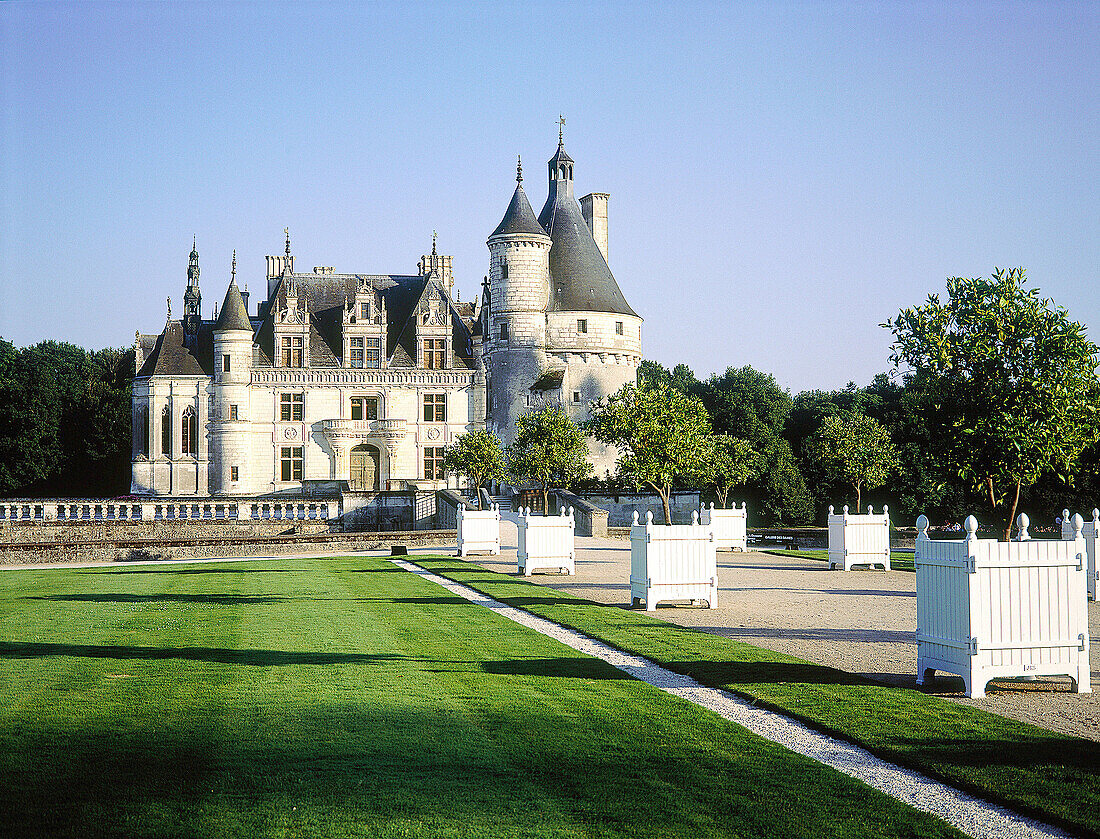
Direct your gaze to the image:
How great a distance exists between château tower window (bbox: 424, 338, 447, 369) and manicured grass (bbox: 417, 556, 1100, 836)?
156 feet

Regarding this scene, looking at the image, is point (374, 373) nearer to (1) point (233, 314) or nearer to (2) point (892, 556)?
(1) point (233, 314)

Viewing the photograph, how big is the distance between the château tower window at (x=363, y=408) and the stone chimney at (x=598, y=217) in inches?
658

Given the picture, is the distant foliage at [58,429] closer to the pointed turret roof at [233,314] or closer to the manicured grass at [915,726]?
the pointed turret roof at [233,314]

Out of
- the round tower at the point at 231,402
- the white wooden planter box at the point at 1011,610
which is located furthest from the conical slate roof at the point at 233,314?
the white wooden planter box at the point at 1011,610

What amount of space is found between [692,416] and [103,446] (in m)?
44.4

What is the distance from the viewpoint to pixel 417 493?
170 ft

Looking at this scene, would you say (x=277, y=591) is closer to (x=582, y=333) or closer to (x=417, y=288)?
(x=582, y=333)

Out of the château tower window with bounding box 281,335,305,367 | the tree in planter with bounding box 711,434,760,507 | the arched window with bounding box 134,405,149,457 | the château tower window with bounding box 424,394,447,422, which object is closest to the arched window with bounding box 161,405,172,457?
the arched window with bounding box 134,405,149,457

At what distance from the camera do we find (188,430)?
191 ft

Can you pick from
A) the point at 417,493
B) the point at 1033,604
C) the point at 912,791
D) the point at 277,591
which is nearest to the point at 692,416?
the point at 417,493

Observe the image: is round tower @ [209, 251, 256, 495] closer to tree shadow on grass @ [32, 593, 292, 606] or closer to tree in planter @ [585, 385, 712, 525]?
tree in planter @ [585, 385, 712, 525]

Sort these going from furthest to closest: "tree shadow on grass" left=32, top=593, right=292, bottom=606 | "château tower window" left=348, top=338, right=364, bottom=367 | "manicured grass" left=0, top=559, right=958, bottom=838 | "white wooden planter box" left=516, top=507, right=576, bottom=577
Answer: "château tower window" left=348, top=338, right=364, bottom=367
"white wooden planter box" left=516, top=507, right=576, bottom=577
"tree shadow on grass" left=32, top=593, right=292, bottom=606
"manicured grass" left=0, top=559, right=958, bottom=838

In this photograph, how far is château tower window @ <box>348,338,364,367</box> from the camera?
59312mm

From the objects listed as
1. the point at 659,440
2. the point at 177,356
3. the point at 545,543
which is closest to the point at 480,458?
the point at 659,440
